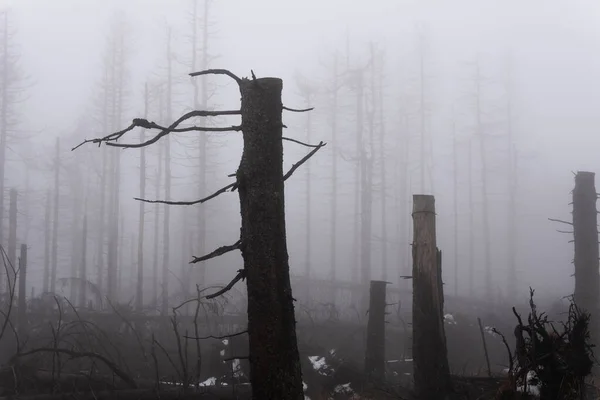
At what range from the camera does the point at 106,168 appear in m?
Answer: 34.6

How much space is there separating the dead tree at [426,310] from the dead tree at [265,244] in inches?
166

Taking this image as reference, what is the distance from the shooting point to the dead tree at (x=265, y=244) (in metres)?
4.81

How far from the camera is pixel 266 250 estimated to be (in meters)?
4.93

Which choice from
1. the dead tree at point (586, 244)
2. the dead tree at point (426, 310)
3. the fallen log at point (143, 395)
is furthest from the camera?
the dead tree at point (586, 244)

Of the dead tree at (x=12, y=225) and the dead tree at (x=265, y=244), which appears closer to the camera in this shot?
the dead tree at (x=265, y=244)

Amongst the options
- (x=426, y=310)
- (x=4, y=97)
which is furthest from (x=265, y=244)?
(x=4, y=97)

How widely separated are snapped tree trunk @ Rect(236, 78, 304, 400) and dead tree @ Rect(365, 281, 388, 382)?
270 inches

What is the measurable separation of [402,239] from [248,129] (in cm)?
3532

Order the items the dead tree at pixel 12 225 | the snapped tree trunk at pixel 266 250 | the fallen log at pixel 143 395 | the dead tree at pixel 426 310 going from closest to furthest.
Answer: the snapped tree trunk at pixel 266 250 < the fallen log at pixel 143 395 < the dead tree at pixel 426 310 < the dead tree at pixel 12 225

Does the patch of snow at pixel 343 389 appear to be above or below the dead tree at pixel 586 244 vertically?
below

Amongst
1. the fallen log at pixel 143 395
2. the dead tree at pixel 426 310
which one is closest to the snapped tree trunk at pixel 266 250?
the fallen log at pixel 143 395

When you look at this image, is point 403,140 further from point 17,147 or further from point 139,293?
point 17,147

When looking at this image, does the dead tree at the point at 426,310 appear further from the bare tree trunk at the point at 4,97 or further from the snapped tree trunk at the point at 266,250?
the bare tree trunk at the point at 4,97

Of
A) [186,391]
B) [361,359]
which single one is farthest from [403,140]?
[186,391]
